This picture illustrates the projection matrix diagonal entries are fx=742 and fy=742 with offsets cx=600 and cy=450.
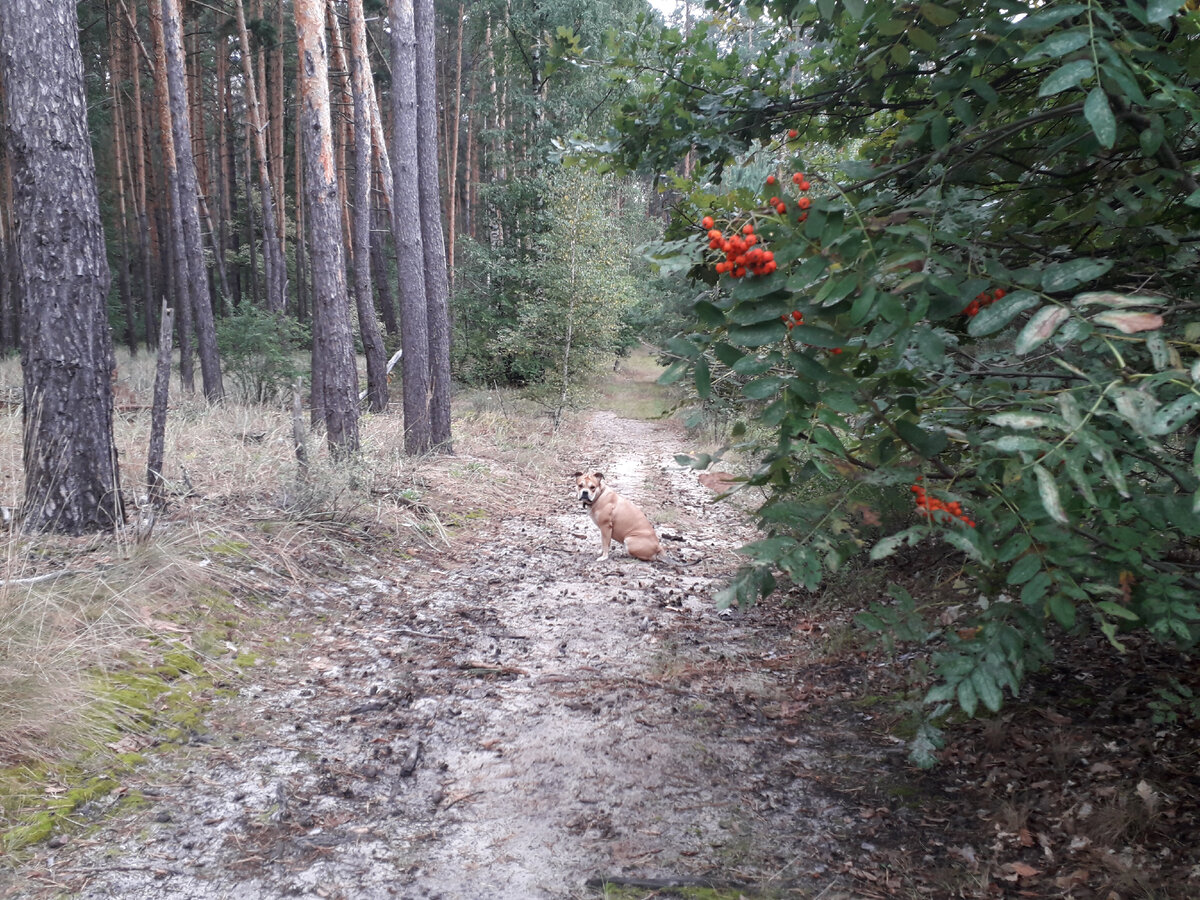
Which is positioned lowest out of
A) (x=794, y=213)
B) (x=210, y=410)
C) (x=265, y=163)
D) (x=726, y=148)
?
(x=210, y=410)

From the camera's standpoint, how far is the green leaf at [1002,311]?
1.78 m

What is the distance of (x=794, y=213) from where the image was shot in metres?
1.93

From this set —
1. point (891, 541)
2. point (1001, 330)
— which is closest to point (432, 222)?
point (1001, 330)

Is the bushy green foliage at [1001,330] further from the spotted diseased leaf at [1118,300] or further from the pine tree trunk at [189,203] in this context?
the pine tree trunk at [189,203]

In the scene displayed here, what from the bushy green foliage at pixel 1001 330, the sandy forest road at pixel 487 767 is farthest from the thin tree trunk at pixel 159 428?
the bushy green foliage at pixel 1001 330

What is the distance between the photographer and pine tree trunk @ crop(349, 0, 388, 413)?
12.3 m

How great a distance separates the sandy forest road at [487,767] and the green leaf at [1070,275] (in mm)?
2178

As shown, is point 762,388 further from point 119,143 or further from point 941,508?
point 119,143

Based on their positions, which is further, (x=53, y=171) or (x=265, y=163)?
(x=265, y=163)

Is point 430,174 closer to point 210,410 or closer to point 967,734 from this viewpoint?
point 210,410

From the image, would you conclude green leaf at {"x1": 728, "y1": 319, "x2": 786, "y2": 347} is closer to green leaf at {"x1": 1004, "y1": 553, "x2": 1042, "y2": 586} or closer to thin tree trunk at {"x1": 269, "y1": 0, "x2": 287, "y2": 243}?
green leaf at {"x1": 1004, "y1": 553, "x2": 1042, "y2": 586}

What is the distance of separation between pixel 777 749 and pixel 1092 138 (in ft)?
9.51

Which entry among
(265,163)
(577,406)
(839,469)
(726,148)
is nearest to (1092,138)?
(839,469)

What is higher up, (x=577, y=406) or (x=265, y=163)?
(x=265, y=163)
